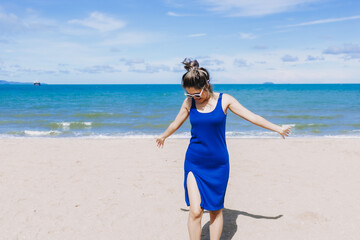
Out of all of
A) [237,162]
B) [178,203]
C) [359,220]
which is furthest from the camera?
[237,162]

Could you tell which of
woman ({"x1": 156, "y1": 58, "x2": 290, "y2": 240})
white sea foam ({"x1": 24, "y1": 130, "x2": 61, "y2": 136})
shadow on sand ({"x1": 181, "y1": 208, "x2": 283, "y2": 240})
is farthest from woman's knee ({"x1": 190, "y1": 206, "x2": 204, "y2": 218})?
white sea foam ({"x1": 24, "y1": 130, "x2": 61, "y2": 136})

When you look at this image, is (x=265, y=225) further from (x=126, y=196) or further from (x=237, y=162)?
(x=237, y=162)

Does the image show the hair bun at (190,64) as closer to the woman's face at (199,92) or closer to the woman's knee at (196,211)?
the woman's face at (199,92)

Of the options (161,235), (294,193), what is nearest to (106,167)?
(161,235)

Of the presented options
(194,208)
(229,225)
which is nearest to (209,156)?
Answer: (194,208)

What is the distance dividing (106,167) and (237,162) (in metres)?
3.41

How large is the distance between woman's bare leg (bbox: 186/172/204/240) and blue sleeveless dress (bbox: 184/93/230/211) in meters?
0.04

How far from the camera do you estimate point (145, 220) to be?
490cm

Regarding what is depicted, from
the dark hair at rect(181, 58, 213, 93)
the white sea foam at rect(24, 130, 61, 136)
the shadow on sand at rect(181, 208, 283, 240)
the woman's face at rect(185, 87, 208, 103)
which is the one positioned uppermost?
the dark hair at rect(181, 58, 213, 93)

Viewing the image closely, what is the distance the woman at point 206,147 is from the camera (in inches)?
128

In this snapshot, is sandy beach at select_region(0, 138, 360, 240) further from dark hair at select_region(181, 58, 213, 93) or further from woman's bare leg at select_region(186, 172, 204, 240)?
dark hair at select_region(181, 58, 213, 93)

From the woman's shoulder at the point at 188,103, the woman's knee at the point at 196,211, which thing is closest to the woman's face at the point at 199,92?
the woman's shoulder at the point at 188,103

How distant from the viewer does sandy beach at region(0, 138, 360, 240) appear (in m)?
4.57

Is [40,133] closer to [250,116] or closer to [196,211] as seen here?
[196,211]
